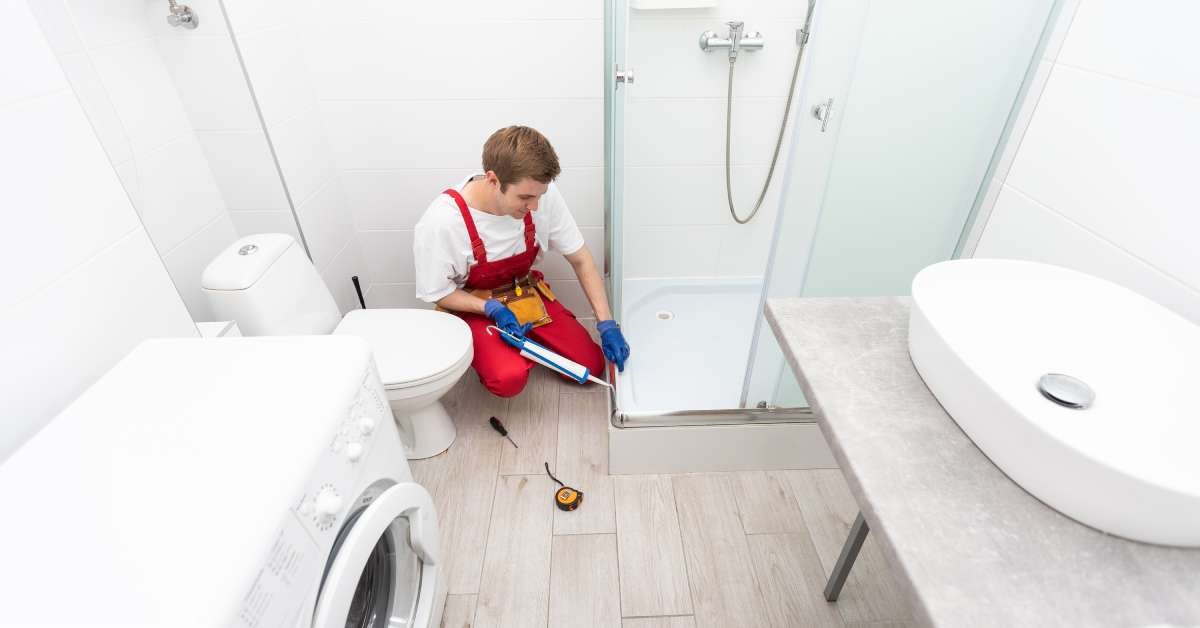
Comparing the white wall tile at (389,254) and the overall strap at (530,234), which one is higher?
the overall strap at (530,234)

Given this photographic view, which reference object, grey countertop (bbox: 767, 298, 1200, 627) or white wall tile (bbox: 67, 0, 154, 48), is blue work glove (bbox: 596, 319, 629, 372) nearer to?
grey countertop (bbox: 767, 298, 1200, 627)

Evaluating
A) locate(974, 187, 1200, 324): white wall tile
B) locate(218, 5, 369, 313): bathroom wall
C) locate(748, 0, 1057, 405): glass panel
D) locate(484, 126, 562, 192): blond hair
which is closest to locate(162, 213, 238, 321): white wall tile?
locate(218, 5, 369, 313): bathroom wall

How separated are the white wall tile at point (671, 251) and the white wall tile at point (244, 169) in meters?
1.19

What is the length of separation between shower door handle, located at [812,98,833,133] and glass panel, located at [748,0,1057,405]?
1 cm

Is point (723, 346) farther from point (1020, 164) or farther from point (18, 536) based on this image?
point (18, 536)

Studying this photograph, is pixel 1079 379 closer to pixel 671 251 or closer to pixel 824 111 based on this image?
pixel 824 111

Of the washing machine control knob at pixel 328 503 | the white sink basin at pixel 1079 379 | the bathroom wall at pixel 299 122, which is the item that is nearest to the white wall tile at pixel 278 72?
the bathroom wall at pixel 299 122

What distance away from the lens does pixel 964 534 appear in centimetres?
63

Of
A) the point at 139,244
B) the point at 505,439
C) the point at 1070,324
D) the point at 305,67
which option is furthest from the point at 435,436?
the point at 1070,324

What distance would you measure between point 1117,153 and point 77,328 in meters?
1.72

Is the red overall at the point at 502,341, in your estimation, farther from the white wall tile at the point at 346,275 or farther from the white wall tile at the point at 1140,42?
the white wall tile at the point at 1140,42

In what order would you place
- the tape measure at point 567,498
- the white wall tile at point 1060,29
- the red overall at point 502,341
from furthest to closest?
the red overall at point 502,341 → the tape measure at point 567,498 → the white wall tile at point 1060,29

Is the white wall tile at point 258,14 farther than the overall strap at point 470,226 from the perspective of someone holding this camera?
No

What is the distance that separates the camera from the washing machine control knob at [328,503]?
751mm
